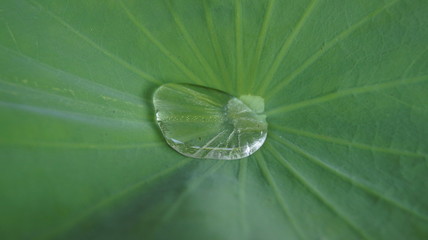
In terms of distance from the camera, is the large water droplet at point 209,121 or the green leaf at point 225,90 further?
the large water droplet at point 209,121

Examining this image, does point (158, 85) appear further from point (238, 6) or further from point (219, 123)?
point (238, 6)

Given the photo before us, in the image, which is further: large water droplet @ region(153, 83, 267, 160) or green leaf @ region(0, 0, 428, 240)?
large water droplet @ region(153, 83, 267, 160)

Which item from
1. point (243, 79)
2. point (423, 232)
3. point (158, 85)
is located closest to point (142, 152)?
point (158, 85)
